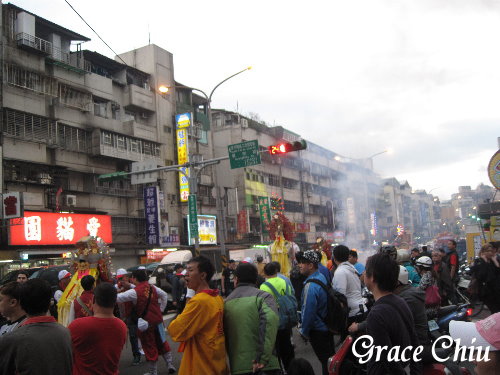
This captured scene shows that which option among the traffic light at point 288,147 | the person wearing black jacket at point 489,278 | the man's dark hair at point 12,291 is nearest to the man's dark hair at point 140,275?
the man's dark hair at point 12,291

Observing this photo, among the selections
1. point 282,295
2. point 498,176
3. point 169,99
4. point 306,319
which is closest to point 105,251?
point 282,295

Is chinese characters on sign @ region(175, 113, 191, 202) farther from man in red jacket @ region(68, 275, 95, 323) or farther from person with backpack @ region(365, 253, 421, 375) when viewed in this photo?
person with backpack @ region(365, 253, 421, 375)

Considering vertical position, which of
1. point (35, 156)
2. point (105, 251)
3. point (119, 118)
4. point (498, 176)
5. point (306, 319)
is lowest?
point (306, 319)

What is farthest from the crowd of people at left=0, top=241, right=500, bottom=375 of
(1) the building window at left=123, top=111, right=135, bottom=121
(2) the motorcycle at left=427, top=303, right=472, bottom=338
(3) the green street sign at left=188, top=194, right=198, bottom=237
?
(1) the building window at left=123, top=111, right=135, bottom=121

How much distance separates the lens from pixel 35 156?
28.0 m

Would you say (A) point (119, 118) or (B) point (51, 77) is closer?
(B) point (51, 77)

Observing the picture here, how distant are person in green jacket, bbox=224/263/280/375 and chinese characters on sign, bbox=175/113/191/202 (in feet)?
109

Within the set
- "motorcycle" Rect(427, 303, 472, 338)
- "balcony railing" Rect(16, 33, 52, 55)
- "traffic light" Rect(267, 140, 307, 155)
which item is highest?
"balcony railing" Rect(16, 33, 52, 55)

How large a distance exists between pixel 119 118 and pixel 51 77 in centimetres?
701

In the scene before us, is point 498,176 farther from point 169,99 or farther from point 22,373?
point 169,99

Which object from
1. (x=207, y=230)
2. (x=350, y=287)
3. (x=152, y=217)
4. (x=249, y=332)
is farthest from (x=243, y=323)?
(x=207, y=230)

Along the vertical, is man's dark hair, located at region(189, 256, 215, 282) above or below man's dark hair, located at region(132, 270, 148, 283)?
above

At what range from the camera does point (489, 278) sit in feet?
31.0

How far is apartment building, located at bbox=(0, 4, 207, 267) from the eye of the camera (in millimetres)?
27328
